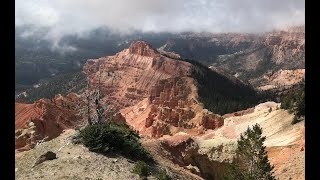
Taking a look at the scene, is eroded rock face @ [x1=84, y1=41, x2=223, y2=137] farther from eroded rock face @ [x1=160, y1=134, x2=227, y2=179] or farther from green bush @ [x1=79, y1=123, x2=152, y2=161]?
green bush @ [x1=79, y1=123, x2=152, y2=161]

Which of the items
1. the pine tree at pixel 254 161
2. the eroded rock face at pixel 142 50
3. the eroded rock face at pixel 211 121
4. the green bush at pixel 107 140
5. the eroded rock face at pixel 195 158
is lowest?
the eroded rock face at pixel 211 121

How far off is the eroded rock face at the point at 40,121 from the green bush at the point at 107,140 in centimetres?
3488

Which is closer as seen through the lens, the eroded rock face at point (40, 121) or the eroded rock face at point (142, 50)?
the eroded rock face at point (40, 121)

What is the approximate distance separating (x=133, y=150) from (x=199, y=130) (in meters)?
66.5

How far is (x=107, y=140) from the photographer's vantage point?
87.7ft

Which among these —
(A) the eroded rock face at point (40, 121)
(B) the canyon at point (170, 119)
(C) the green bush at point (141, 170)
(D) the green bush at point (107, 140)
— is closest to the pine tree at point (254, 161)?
(B) the canyon at point (170, 119)

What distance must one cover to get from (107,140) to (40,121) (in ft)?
163

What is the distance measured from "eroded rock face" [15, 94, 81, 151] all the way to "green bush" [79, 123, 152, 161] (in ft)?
114

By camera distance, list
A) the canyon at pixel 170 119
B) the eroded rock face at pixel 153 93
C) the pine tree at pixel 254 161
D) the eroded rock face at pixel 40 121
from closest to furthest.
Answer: the pine tree at pixel 254 161, the canyon at pixel 170 119, the eroded rock face at pixel 40 121, the eroded rock face at pixel 153 93

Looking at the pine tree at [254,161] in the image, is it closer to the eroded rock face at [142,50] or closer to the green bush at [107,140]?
the green bush at [107,140]

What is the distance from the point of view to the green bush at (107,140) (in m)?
26.3

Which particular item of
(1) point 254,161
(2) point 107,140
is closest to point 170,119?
(1) point 254,161

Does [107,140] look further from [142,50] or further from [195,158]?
[142,50]
